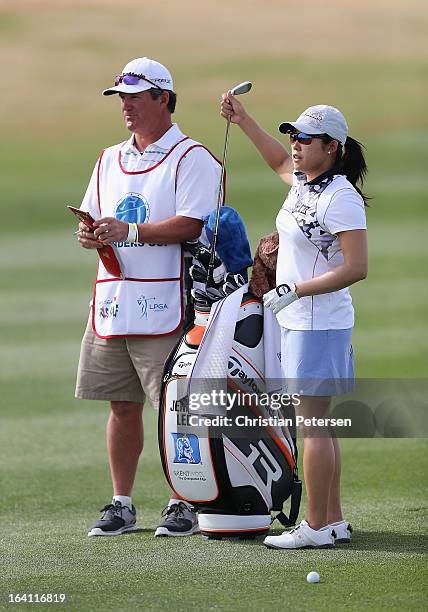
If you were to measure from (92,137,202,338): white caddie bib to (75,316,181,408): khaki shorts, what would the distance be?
0.06 meters

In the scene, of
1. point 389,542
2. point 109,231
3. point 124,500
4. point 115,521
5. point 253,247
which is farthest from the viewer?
point 253,247

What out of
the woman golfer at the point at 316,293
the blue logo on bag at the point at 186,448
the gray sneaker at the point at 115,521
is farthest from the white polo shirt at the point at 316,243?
the gray sneaker at the point at 115,521

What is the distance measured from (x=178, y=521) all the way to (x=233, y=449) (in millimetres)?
416

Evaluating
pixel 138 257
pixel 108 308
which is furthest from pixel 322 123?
pixel 108 308

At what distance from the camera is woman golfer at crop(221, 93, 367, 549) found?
435cm

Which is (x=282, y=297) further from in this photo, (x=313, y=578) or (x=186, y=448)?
(x=313, y=578)

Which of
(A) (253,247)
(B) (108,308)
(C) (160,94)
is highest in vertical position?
(C) (160,94)

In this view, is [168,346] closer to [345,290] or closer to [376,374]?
[345,290]

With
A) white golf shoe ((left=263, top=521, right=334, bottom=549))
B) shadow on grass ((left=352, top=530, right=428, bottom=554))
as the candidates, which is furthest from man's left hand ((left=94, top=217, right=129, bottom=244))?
shadow on grass ((left=352, top=530, right=428, bottom=554))

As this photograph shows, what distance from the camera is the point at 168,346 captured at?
5.01m

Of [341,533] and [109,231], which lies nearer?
[341,533]

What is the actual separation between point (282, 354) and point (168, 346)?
2.06 ft

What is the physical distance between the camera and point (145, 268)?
5.02 meters

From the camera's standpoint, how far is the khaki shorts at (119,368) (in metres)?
5.02
